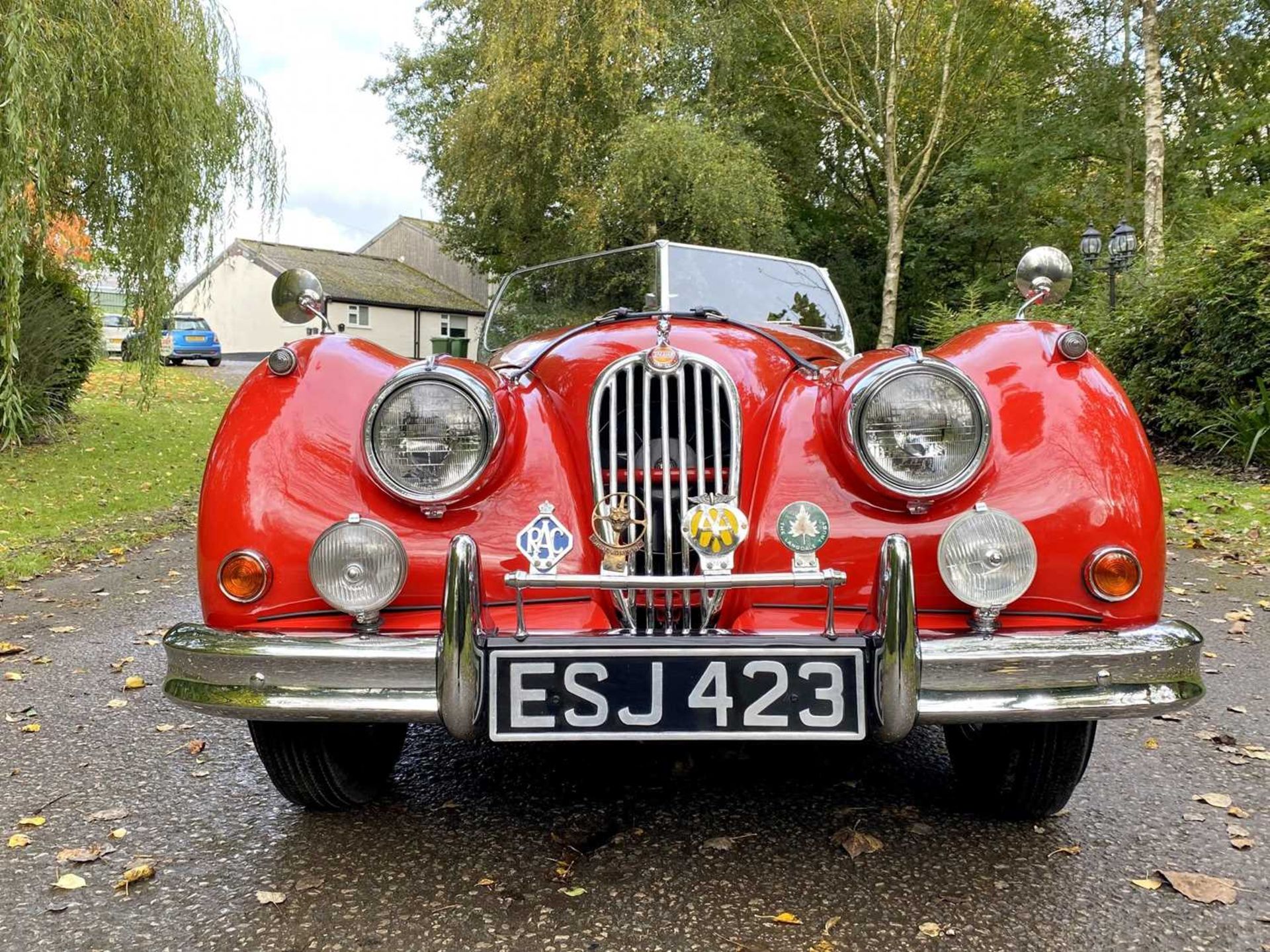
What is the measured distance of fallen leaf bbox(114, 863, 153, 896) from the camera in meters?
2.13

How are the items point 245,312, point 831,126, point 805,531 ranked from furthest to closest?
point 245,312, point 831,126, point 805,531

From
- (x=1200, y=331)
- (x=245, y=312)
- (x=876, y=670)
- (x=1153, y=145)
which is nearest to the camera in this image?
(x=876, y=670)

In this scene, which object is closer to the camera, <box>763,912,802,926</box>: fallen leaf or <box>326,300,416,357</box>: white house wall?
<box>763,912,802,926</box>: fallen leaf

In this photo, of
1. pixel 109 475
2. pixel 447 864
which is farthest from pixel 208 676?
pixel 109 475

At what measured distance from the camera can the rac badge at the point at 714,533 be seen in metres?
2.01

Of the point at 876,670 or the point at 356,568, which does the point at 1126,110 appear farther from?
the point at 356,568

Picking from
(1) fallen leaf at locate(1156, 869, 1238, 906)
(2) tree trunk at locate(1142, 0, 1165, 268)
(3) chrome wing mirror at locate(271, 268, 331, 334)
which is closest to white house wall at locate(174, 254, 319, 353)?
(2) tree trunk at locate(1142, 0, 1165, 268)

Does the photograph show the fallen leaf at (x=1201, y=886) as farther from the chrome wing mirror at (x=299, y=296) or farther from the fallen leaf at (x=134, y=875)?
the chrome wing mirror at (x=299, y=296)

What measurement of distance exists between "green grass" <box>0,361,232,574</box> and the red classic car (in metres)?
4.46

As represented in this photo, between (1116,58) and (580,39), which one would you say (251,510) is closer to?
(580,39)

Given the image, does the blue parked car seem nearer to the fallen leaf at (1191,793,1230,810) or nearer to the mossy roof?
the mossy roof

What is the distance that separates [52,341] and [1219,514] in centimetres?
1086

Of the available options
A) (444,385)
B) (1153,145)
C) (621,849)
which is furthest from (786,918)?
(1153,145)

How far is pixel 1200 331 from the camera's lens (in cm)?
860
